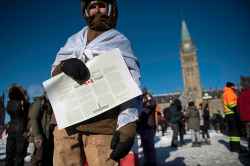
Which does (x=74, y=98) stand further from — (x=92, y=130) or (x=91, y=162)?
(x=91, y=162)

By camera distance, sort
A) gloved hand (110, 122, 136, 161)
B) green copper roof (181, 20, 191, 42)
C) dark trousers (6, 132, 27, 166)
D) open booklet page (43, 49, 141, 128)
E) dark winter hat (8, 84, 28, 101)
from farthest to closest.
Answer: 1. green copper roof (181, 20, 191, 42)
2. dark winter hat (8, 84, 28, 101)
3. dark trousers (6, 132, 27, 166)
4. open booklet page (43, 49, 141, 128)
5. gloved hand (110, 122, 136, 161)

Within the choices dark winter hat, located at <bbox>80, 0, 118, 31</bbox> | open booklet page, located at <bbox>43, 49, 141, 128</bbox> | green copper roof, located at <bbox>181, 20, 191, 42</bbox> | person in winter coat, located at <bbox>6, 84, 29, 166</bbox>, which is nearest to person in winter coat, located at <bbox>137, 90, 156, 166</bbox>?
person in winter coat, located at <bbox>6, 84, 29, 166</bbox>

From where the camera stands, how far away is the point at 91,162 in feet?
6.16

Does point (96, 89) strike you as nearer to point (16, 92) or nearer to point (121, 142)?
point (121, 142)

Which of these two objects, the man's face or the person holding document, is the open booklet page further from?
the man's face

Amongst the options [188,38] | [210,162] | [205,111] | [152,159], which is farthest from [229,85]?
[188,38]

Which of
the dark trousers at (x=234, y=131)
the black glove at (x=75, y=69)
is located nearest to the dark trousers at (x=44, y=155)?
the black glove at (x=75, y=69)

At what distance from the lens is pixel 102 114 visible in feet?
6.37

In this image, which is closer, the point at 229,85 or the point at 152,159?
the point at 152,159

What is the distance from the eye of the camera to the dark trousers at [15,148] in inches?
224

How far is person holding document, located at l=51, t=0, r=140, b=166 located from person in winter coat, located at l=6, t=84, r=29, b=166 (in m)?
3.98

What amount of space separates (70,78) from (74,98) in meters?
0.13

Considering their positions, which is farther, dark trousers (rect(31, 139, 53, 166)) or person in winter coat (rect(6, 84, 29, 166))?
person in winter coat (rect(6, 84, 29, 166))

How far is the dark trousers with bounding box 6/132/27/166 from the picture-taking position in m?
5.68
